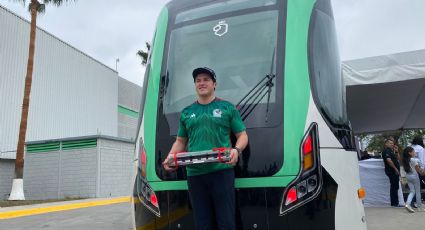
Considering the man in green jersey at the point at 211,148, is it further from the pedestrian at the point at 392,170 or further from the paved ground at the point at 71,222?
the pedestrian at the point at 392,170

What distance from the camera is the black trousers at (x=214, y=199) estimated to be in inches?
115

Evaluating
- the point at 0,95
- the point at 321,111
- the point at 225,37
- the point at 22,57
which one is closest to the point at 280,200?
the point at 321,111

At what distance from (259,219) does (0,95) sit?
21.8 m

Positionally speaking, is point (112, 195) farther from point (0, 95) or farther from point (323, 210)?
point (323, 210)

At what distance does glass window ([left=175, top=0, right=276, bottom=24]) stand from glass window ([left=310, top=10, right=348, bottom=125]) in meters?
0.51

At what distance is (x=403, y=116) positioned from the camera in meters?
13.1

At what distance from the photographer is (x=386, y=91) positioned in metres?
10.2

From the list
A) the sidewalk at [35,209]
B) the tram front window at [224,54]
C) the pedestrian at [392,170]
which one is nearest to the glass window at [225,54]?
the tram front window at [224,54]

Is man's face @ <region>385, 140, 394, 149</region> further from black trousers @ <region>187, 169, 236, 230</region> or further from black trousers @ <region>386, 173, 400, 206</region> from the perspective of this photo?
black trousers @ <region>187, 169, 236, 230</region>

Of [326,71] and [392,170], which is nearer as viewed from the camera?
[326,71]

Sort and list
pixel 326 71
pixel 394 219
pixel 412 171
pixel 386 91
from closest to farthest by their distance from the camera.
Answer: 1. pixel 326 71
2. pixel 394 219
3. pixel 412 171
4. pixel 386 91

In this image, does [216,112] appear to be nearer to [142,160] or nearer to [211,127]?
[211,127]

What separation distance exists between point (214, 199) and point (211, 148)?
1.21ft

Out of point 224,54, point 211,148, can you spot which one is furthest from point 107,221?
point 211,148
